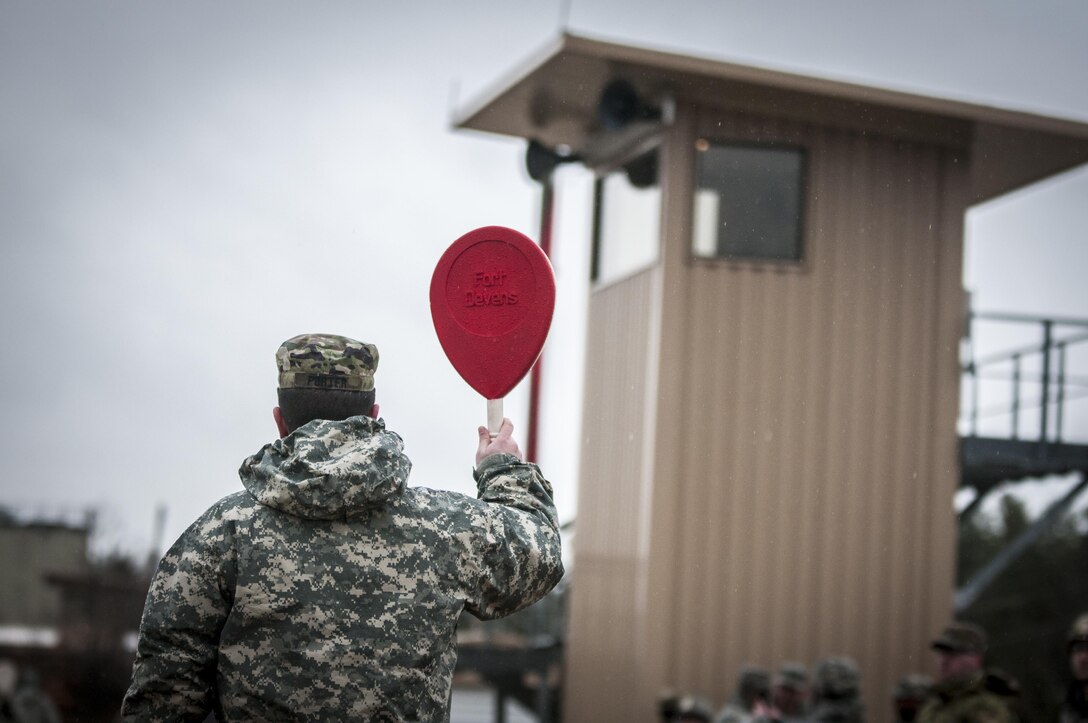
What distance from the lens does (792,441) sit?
12.2 metres

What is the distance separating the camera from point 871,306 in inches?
496

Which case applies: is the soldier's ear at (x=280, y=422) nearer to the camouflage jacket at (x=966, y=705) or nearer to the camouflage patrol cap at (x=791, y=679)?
the camouflage jacket at (x=966, y=705)

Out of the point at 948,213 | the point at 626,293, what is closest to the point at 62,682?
the point at 626,293

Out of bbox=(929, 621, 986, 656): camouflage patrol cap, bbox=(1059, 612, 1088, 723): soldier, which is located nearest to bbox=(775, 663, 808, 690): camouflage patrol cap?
bbox=(929, 621, 986, 656): camouflage patrol cap

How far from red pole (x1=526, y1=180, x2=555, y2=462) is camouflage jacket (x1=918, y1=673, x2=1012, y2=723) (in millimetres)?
5712

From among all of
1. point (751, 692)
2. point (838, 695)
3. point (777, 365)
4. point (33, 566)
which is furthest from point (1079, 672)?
point (33, 566)

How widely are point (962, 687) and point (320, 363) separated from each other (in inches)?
197

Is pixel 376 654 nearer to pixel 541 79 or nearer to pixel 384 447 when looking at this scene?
pixel 384 447

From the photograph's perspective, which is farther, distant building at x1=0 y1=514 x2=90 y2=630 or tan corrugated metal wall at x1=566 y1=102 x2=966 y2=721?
distant building at x1=0 y1=514 x2=90 y2=630

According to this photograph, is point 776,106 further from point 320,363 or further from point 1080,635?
point 320,363

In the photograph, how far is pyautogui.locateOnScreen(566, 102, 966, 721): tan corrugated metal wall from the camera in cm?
1192

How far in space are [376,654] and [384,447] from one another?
0.45 m

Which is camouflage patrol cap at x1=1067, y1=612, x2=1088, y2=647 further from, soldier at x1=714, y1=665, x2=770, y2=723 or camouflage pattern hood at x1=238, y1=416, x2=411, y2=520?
camouflage pattern hood at x1=238, y1=416, x2=411, y2=520

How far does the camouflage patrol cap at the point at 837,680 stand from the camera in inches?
352
